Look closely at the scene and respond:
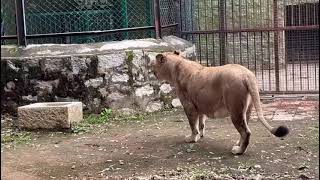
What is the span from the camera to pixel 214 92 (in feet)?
19.4

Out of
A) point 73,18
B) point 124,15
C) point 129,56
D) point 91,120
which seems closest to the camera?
point 91,120

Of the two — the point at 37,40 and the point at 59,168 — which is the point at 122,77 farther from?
the point at 59,168

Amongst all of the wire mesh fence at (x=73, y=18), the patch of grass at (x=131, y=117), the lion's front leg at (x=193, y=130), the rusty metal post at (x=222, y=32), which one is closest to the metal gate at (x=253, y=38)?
the rusty metal post at (x=222, y=32)

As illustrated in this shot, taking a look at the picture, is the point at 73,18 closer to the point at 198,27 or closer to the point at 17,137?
the point at 17,137

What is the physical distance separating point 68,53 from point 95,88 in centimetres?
65

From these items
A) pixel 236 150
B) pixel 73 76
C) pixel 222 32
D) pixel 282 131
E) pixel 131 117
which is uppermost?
pixel 222 32

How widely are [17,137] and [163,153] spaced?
2.12 meters

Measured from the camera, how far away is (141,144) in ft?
21.0

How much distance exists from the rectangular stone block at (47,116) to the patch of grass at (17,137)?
18cm

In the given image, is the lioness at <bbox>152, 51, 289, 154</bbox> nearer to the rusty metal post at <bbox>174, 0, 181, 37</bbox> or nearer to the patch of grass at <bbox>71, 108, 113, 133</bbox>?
the patch of grass at <bbox>71, 108, 113, 133</bbox>

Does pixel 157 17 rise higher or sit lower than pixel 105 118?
higher

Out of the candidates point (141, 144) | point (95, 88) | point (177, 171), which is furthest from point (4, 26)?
point (177, 171)

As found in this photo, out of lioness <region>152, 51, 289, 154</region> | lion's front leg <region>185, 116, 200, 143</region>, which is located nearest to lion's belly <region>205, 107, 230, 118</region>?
lioness <region>152, 51, 289, 154</region>

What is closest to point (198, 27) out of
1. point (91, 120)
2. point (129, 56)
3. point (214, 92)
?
point (129, 56)
